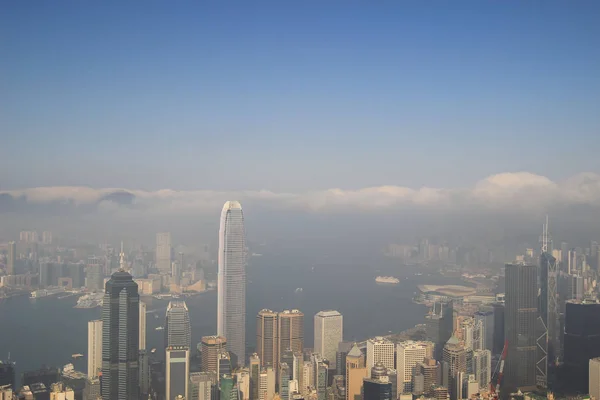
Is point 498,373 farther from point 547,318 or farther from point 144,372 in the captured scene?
point 144,372

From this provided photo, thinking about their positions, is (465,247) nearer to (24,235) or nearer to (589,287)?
(589,287)

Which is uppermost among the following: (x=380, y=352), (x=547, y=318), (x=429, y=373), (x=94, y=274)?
(x=94, y=274)

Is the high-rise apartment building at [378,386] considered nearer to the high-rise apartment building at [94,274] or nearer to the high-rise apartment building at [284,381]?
the high-rise apartment building at [284,381]

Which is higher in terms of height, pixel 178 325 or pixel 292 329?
pixel 178 325

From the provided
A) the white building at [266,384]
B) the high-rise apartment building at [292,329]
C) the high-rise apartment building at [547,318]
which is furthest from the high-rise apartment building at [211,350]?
the high-rise apartment building at [547,318]

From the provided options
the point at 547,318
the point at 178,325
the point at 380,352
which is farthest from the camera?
the point at 547,318

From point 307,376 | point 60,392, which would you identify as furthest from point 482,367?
point 60,392

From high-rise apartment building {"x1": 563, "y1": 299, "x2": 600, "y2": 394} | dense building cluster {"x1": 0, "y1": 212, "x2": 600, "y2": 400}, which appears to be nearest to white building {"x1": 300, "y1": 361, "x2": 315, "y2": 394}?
dense building cluster {"x1": 0, "y1": 212, "x2": 600, "y2": 400}

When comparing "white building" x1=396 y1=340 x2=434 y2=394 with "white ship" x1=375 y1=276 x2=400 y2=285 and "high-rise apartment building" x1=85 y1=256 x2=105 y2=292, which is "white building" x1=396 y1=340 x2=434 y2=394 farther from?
"high-rise apartment building" x1=85 y1=256 x2=105 y2=292
